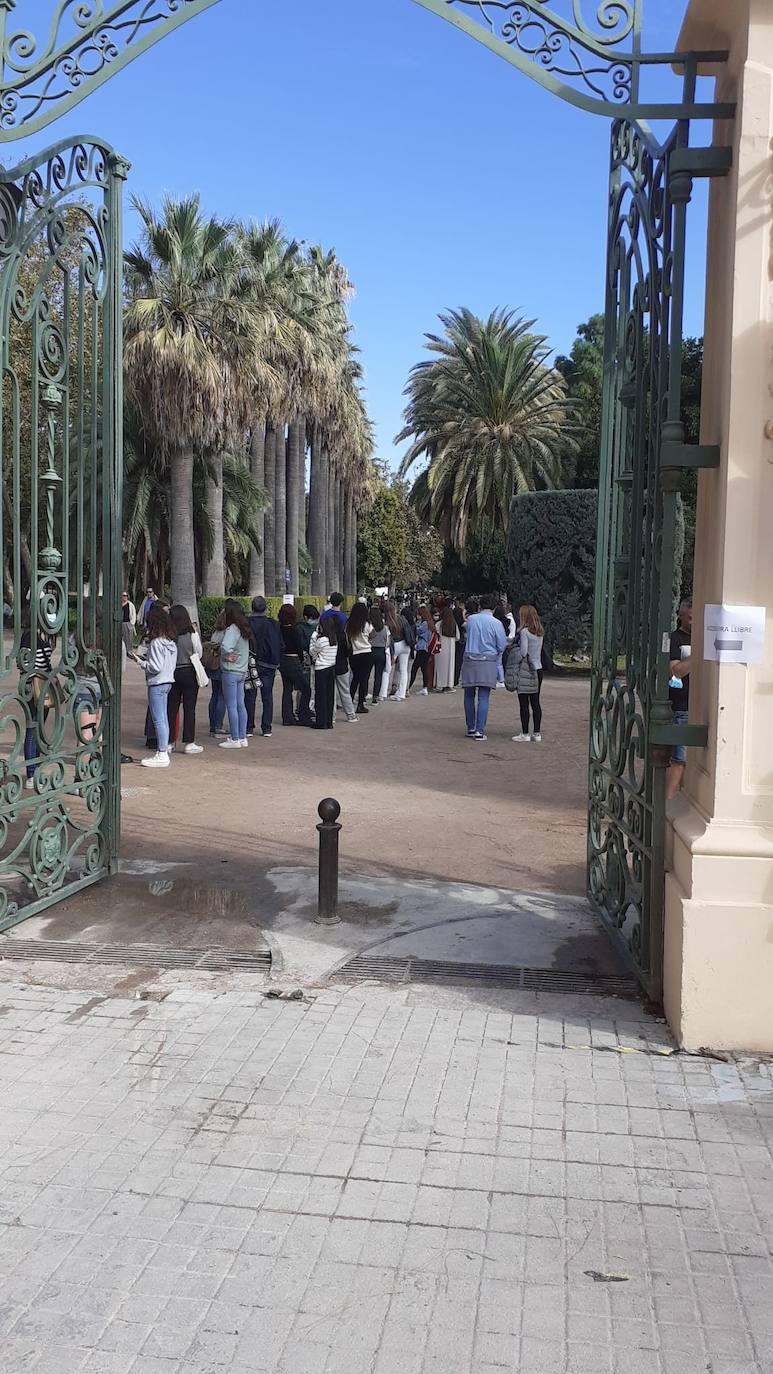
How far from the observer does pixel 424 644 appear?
21.9 m

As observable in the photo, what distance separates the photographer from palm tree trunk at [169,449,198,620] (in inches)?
1134

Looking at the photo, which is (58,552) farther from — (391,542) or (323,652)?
(391,542)

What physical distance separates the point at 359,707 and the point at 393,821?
840 cm

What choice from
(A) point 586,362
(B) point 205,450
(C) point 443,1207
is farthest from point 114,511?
(A) point 586,362

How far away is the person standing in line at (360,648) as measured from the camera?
1695 centimetres

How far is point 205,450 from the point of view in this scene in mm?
29516

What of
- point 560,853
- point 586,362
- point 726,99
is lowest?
point 560,853

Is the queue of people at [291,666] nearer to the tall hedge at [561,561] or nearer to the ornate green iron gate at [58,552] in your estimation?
the ornate green iron gate at [58,552]

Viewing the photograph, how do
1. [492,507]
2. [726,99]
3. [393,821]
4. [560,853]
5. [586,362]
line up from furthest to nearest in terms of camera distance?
1. [586,362]
2. [492,507]
3. [393,821]
4. [560,853]
5. [726,99]

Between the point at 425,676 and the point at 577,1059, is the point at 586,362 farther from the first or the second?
the point at 577,1059

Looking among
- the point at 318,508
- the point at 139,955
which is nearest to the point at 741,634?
the point at 139,955

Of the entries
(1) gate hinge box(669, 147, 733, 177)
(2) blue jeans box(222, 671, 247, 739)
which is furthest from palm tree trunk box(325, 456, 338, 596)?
(1) gate hinge box(669, 147, 733, 177)

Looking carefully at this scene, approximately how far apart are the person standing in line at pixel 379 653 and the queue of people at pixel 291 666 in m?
0.02

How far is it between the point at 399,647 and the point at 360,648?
270 cm
